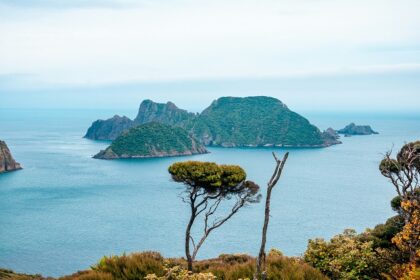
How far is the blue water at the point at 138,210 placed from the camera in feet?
205

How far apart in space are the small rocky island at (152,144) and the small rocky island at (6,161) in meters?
31.2

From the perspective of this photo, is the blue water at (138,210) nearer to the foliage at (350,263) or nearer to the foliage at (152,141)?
the foliage at (152,141)

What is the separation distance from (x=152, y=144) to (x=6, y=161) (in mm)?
52118

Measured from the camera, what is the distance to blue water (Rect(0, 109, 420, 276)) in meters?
62.6

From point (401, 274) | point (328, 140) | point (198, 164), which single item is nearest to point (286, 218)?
point (198, 164)

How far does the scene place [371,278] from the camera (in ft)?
38.4

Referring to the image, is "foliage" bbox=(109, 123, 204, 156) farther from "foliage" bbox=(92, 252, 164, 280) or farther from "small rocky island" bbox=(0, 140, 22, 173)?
"foliage" bbox=(92, 252, 164, 280)

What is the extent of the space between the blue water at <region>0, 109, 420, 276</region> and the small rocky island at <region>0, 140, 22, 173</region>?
421cm

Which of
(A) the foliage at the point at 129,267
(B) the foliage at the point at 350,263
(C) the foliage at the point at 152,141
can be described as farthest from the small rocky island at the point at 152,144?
(A) the foliage at the point at 129,267

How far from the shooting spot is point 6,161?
130 meters

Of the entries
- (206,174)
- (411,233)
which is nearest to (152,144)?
(206,174)

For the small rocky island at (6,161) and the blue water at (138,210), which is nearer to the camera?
the blue water at (138,210)

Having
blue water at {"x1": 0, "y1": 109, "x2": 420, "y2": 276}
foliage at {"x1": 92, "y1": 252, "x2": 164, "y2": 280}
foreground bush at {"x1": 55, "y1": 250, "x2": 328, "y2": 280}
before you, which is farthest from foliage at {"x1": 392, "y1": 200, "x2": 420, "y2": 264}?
blue water at {"x1": 0, "y1": 109, "x2": 420, "y2": 276}

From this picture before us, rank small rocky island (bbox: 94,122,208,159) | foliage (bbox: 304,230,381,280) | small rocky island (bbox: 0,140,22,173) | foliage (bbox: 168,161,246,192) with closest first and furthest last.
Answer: foliage (bbox: 304,230,381,280), foliage (bbox: 168,161,246,192), small rocky island (bbox: 0,140,22,173), small rocky island (bbox: 94,122,208,159)
